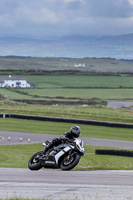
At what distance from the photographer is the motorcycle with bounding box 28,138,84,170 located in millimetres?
16438

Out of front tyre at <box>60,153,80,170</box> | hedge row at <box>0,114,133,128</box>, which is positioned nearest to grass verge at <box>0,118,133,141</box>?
hedge row at <box>0,114,133,128</box>

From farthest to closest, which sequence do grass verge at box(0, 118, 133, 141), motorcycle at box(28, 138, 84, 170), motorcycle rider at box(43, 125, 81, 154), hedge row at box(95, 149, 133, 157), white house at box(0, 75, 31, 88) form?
1. white house at box(0, 75, 31, 88)
2. grass verge at box(0, 118, 133, 141)
3. hedge row at box(95, 149, 133, 157)
4. motorcycle rider at box(43, 125, 81, 154)
5. motorcycle at box(28, 138, 84, 170)

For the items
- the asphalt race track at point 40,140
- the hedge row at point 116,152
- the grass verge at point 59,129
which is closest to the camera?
the hedge row at point 116,152

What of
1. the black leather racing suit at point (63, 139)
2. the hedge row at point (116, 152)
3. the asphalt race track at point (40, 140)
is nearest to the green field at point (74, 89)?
the asphalt race track at point (40, 140)

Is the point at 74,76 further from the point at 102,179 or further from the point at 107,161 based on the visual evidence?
the point at 102,179

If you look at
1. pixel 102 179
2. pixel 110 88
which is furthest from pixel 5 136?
pixel 110 88

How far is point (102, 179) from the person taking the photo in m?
16.9

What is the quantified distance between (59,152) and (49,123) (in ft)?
145

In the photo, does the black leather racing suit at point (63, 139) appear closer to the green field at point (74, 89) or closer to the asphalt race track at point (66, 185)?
the asphalt race track at point (66, 185)

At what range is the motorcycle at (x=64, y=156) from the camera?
16.4m

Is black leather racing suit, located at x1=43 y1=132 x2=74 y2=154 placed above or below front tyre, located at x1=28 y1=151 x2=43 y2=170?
above

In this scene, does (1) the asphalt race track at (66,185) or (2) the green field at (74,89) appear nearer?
(1) the asphalt race track at (66,185)

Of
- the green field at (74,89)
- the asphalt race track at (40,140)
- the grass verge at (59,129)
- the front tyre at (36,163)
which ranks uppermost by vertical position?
the green field at (74,89)

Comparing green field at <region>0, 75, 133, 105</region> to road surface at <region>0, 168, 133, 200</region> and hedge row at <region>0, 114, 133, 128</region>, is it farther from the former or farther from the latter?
road surface at <region>0, 168, 133, 200</region>
